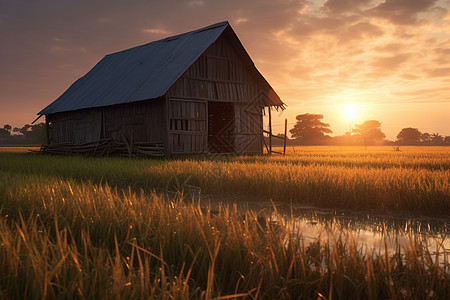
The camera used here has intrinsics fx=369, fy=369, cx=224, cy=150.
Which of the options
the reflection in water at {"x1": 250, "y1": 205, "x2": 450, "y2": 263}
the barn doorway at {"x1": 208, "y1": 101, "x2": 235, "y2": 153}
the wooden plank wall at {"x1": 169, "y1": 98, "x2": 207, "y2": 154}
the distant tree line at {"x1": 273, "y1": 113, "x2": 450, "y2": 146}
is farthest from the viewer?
the distant tree line at {"x1": 273, "y1": 113, "x2": 450, "y2": 146}

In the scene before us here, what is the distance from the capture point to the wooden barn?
16.7 m

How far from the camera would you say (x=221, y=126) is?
2117cm

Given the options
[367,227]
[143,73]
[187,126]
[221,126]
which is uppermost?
[143,73]

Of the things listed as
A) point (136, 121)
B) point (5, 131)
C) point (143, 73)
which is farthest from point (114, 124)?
point (5, 131)

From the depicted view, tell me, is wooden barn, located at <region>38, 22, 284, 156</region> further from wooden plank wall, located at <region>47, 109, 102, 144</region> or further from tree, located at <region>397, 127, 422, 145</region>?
tree, located at <region>397, 127, 422, 145</region>

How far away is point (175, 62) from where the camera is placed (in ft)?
57.9

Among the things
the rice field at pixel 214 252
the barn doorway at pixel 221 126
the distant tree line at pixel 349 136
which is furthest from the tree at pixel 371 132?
the rice field at pixel 214 252

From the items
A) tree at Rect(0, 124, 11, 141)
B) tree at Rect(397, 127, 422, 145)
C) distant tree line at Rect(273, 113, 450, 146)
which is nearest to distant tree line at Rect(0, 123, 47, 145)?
tree at Rect(0, 124, 11, 141)

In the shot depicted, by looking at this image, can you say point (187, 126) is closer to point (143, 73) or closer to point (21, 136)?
point (143, 73)

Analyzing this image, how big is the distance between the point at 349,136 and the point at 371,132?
51.8 feet

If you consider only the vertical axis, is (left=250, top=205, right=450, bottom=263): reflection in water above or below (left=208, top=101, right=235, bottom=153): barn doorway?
below

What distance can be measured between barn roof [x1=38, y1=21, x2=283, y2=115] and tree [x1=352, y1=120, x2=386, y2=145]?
210 ft

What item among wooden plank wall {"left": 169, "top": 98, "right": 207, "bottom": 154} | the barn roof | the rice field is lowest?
the rice field

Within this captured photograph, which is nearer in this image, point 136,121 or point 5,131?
point 136,121
